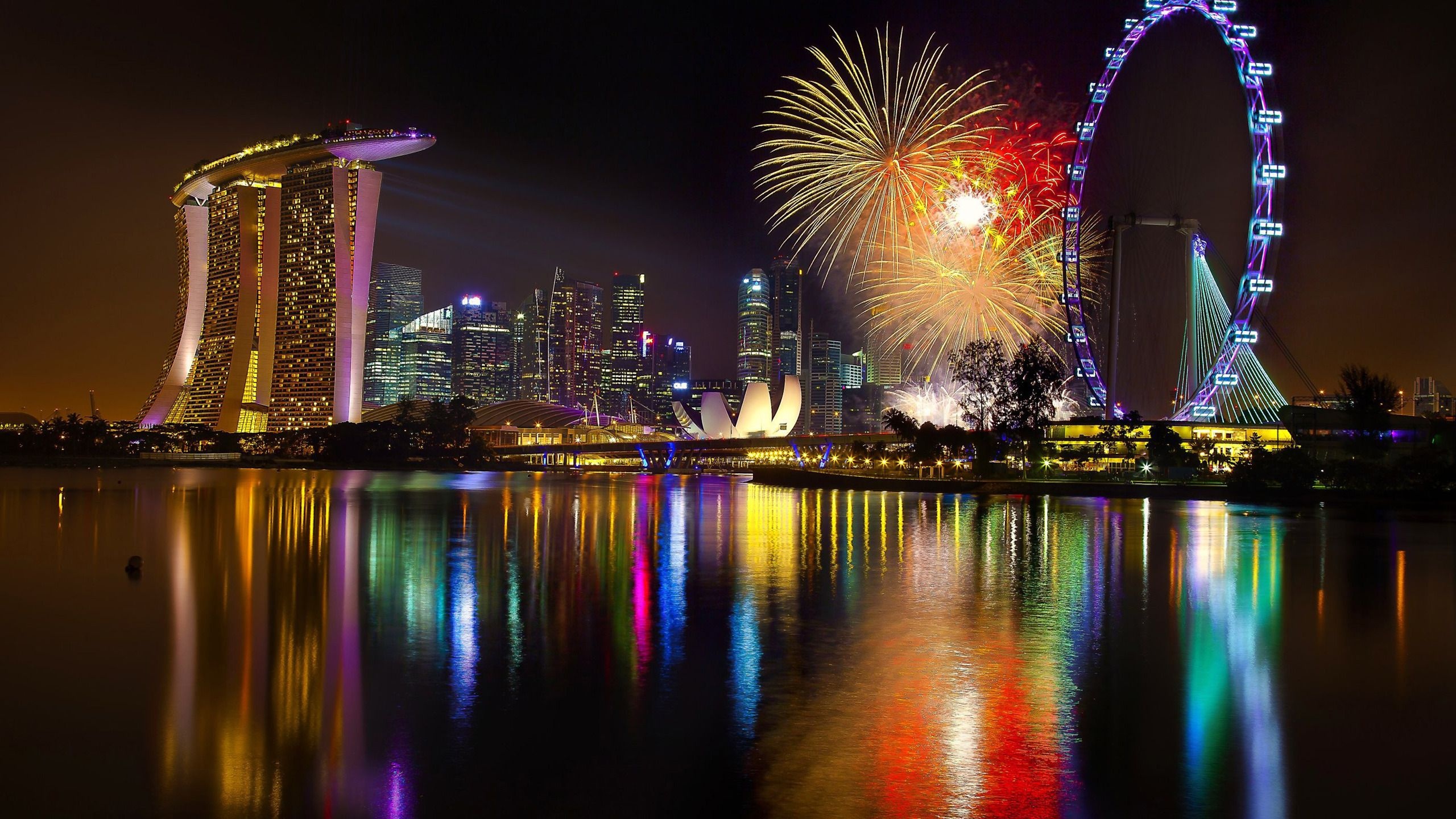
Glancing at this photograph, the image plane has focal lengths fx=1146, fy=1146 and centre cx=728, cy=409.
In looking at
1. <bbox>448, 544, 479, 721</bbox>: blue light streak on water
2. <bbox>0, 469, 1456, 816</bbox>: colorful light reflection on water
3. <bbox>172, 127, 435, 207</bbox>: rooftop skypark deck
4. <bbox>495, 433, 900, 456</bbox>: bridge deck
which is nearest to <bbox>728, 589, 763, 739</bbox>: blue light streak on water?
<bbox>0, 469, 1456, 816</bbox>: colorful light reflection on water

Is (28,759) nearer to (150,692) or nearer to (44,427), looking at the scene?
(150,692)

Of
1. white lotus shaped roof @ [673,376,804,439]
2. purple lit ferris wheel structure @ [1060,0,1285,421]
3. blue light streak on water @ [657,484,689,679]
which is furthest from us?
white lotus shaped roof @ [673,376,804,439]

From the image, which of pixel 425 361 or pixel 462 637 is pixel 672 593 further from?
pixel 425 361

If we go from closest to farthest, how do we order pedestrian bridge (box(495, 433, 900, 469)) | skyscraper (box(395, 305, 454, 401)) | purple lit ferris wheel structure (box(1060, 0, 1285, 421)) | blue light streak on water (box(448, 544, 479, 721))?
blue light streak on water (box(448, 544, 479, 721)) < purple lit ferris wheel structure (box(1060, 0, 1285, 421)) < pedestrian bridge (box(495, 433, 900, 469)) < skyscraper (box(395, 305, 454, 401))

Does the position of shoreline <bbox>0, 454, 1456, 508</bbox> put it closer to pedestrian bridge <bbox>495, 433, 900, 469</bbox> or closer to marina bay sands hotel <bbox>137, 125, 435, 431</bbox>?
pedestrian bridge <bbox>495, 433, 900, 469</bbox>

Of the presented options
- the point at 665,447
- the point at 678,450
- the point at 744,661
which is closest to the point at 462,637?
the point at 744,661

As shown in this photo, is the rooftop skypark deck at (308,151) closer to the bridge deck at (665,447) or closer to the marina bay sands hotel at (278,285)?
the marina bay sands hotel at (278,285)

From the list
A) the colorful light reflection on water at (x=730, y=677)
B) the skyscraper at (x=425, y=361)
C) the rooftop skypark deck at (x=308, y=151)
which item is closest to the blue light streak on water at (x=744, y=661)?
the colorful light reflection on water at (x=730, y=677)
